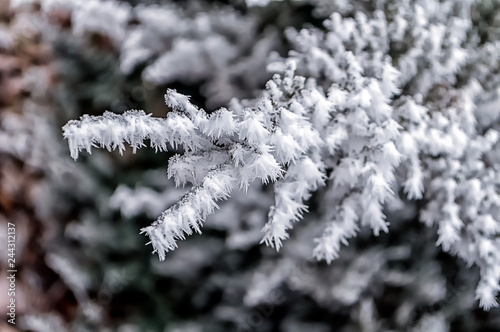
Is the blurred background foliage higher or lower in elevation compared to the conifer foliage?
lower

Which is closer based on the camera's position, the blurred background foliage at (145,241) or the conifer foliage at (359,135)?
the conifer foliage at (359,135)

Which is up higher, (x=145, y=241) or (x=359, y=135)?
(x=359, y=135)

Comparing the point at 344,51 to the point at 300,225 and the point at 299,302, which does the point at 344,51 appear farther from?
the point at 299,302

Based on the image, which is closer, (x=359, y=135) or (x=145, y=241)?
(x=359, y=135)

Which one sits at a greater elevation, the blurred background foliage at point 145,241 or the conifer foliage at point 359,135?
the conifer foliage at point 359,135

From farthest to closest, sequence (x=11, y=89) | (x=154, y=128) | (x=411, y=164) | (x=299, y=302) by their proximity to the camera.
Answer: (x=11, y=89)
(x=299, y=302)
(x=411, y=164)
(x=154, y=128)

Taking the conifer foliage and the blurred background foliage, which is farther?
the blurred background foliage

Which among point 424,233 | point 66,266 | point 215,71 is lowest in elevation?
point 66,266

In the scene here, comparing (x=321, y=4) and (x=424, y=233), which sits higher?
(x=321, y=4)

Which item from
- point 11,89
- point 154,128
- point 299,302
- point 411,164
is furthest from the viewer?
point 11,89

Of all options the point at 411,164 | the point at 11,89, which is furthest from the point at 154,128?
the point at 11,89

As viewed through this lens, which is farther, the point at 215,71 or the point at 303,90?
the point at 215,71
